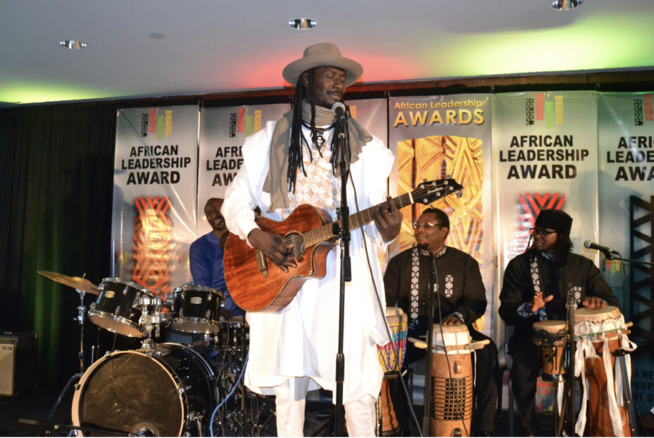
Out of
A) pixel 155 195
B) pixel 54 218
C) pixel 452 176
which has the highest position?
pixel 452 176

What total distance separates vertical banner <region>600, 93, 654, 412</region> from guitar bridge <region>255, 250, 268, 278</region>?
4415 mm

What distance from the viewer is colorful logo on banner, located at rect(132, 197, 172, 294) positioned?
7.34 m

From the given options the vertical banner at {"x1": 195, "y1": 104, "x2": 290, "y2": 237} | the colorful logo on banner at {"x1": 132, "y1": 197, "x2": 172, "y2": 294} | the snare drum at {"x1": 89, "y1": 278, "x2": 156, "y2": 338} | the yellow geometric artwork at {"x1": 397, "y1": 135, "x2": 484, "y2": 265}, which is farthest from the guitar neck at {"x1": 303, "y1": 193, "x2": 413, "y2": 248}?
the colorful logo on banner at {"x1": 132, "y1": 197, "x2": 172, "y2": 294}

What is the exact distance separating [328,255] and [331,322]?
1.11ft

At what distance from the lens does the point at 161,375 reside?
15.1ft

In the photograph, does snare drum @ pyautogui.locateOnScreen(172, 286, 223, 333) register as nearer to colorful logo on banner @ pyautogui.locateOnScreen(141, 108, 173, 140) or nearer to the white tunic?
the white tunic

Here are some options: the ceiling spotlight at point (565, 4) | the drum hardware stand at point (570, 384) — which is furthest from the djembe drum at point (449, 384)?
the ceiling spotlight at point (565, 4)

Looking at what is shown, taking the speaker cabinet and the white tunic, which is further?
the speaker cabinet

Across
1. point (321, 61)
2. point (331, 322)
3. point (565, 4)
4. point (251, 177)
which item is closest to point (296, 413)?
point (331, 322)

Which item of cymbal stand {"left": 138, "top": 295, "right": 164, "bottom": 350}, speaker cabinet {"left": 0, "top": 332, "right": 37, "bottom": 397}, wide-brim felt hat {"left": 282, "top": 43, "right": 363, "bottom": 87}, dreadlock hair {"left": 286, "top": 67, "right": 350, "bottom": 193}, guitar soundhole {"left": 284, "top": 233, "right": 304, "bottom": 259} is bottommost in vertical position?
speaker cabinet {"left": 0, "top": 332, "right": 37, "bottom": 397}

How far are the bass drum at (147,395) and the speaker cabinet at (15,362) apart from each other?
2783 mm

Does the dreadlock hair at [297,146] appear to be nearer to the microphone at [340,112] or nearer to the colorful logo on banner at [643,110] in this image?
the microphone at [340,112]

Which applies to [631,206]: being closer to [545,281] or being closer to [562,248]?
[562,248]

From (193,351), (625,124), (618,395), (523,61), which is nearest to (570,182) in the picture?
(625,124)
